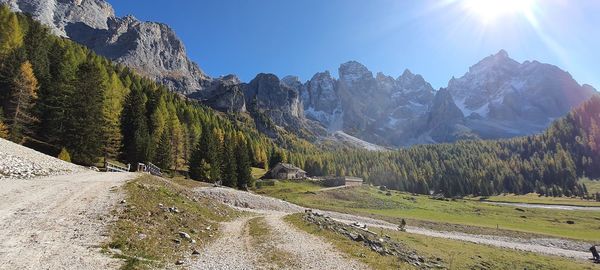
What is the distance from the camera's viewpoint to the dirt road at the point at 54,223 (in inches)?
631

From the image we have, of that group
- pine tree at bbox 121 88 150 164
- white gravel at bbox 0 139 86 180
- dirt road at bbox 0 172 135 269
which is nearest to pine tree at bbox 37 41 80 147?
pine tree at bbox 121 88 150 164

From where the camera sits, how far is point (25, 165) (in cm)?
3850

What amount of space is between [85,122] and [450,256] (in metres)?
57.9

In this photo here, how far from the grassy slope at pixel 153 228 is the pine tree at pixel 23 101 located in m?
37.6

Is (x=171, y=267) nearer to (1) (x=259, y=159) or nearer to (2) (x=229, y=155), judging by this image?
(2) (x=229, y=155)

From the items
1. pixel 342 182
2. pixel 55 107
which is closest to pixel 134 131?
pixel 55 107

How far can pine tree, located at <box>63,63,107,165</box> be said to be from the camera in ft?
200

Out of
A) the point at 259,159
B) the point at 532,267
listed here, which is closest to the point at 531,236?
the point at 532,267

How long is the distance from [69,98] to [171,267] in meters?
59.9

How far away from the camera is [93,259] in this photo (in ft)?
54.7

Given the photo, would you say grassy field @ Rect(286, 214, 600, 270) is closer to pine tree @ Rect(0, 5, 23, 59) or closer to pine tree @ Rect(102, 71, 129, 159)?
pine tree @ Rect(102, 71, 129, 159)

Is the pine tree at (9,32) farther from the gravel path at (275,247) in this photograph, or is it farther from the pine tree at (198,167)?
the gravel path at (275,247)

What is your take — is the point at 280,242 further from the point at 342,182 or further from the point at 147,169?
the point at 342,182

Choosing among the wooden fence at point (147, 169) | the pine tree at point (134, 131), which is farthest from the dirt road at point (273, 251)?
the pine tree at point (134, 131)
